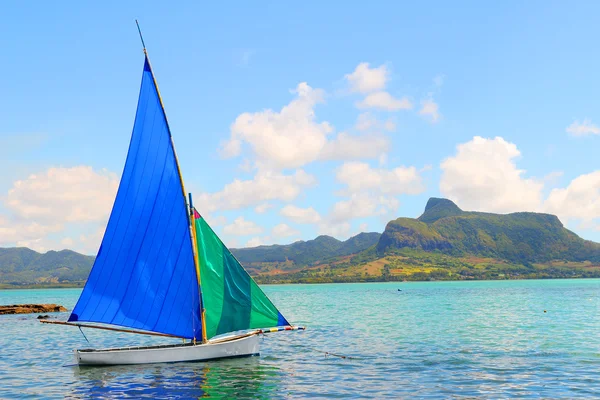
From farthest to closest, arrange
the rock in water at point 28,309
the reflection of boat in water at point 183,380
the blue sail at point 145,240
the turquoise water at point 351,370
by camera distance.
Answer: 1. the rock in water at point 28,309
2. the blue sail at point 145,240
3. the turquoise water at point 351,370
4. the reflection of boat in water at point 183,380

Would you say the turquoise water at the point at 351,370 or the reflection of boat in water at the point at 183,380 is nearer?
the reflection of boat in water at the point at 183,380

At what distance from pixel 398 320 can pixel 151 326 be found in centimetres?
4346

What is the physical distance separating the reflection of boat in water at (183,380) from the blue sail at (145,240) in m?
2.93

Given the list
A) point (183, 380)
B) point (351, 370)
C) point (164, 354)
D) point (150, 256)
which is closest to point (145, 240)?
point (150, 256)

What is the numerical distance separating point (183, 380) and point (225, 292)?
604cm

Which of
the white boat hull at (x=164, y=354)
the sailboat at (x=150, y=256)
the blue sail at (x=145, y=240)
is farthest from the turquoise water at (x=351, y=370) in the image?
the blue sail at (x=145, y=240)

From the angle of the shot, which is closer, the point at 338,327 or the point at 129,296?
the point at 129,296

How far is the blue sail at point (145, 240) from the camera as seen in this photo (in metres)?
31.9

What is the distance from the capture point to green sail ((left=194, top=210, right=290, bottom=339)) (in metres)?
33.0

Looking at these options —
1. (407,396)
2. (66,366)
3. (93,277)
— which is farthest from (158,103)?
(407,396)

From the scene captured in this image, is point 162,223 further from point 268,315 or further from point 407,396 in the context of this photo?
point 407,396

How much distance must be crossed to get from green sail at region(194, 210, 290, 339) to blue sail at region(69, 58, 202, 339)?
111 centimetres

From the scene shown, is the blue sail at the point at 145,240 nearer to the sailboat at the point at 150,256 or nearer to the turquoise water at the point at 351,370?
the sailboat at the point at 150,256

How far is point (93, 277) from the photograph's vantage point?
105 ft
